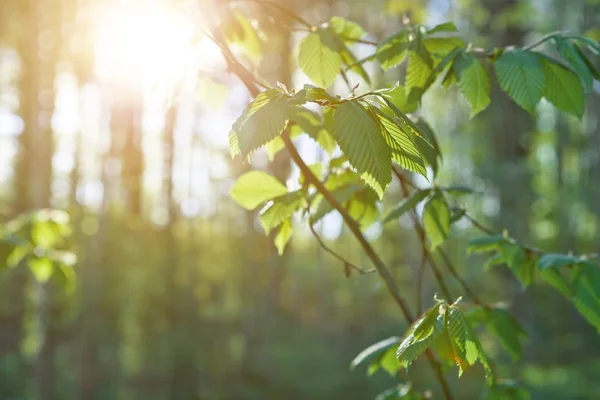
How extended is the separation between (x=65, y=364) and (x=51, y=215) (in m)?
13.5

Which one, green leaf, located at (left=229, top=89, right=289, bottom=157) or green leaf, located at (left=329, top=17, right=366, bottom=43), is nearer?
green leaf, located at (left=229, top=89, right=289, bottom=157)

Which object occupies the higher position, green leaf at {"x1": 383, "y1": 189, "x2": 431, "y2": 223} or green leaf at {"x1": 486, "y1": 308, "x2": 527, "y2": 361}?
green leaf at {"x1": 383, "y1": 189, "x2": 431, "y2": 223}

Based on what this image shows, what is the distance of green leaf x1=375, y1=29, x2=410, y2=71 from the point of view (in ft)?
3.97

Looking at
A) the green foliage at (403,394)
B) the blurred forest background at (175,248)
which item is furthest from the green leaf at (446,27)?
the blurred forest background at (175,248)

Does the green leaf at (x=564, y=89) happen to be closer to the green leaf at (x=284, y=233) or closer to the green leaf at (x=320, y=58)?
the green leaf at (x=320, y=58)

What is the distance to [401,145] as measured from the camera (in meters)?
0.90

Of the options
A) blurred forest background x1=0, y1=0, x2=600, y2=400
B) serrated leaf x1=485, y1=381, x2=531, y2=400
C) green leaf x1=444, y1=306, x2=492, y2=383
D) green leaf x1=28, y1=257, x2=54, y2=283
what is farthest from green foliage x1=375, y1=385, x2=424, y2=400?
blurred forest background x1=0, y1=0, x2=600, y2=400

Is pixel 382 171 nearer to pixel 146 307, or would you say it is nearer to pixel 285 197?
pixel 285 197

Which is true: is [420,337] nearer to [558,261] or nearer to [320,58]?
[558,261]

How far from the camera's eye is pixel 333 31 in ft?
4.40

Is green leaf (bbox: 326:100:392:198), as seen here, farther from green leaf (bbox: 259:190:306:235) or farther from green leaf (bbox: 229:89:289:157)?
green leaf (bbox: 259:190:306:235)

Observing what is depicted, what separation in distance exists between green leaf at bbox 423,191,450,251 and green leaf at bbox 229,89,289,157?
1.65 feet

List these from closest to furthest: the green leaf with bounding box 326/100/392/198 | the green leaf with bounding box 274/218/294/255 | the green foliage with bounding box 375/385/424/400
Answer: the green leaf with bounding box 326/100/392/198 < the green leaf with bounding box 274/218/294/255 < the green foliage with bounding box 375/385/424/400

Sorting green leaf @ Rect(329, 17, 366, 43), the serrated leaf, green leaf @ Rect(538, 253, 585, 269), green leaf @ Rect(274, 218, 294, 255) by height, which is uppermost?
green leaf @ Rect(329, 17, 366, 43)
